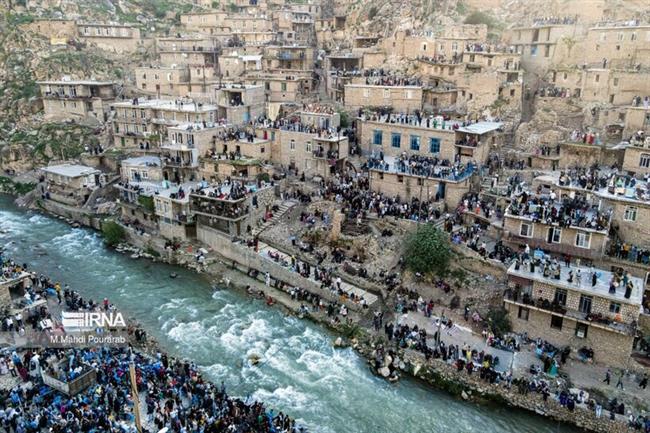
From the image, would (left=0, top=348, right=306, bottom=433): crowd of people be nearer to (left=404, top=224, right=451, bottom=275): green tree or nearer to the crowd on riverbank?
the crowd on riverbank

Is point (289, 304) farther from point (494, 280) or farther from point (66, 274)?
point (66, 274)

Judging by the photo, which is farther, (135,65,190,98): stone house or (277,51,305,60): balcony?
(277,51,305,60): balcony

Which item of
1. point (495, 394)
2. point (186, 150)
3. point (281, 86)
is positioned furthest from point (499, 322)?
point (281, 86)

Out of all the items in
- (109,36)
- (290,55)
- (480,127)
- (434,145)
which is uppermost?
(109,36)

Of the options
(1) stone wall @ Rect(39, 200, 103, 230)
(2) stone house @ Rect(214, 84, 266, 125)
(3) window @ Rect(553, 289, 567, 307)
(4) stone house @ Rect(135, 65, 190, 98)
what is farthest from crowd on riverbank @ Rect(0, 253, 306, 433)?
(4) stone house @ Rect(135, 65, 190, 98)

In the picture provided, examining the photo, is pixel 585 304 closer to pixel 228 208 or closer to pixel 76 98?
pixel 228 208

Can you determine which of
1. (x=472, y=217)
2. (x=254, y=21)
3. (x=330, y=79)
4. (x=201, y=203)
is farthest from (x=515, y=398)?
(x=254, y=21)
